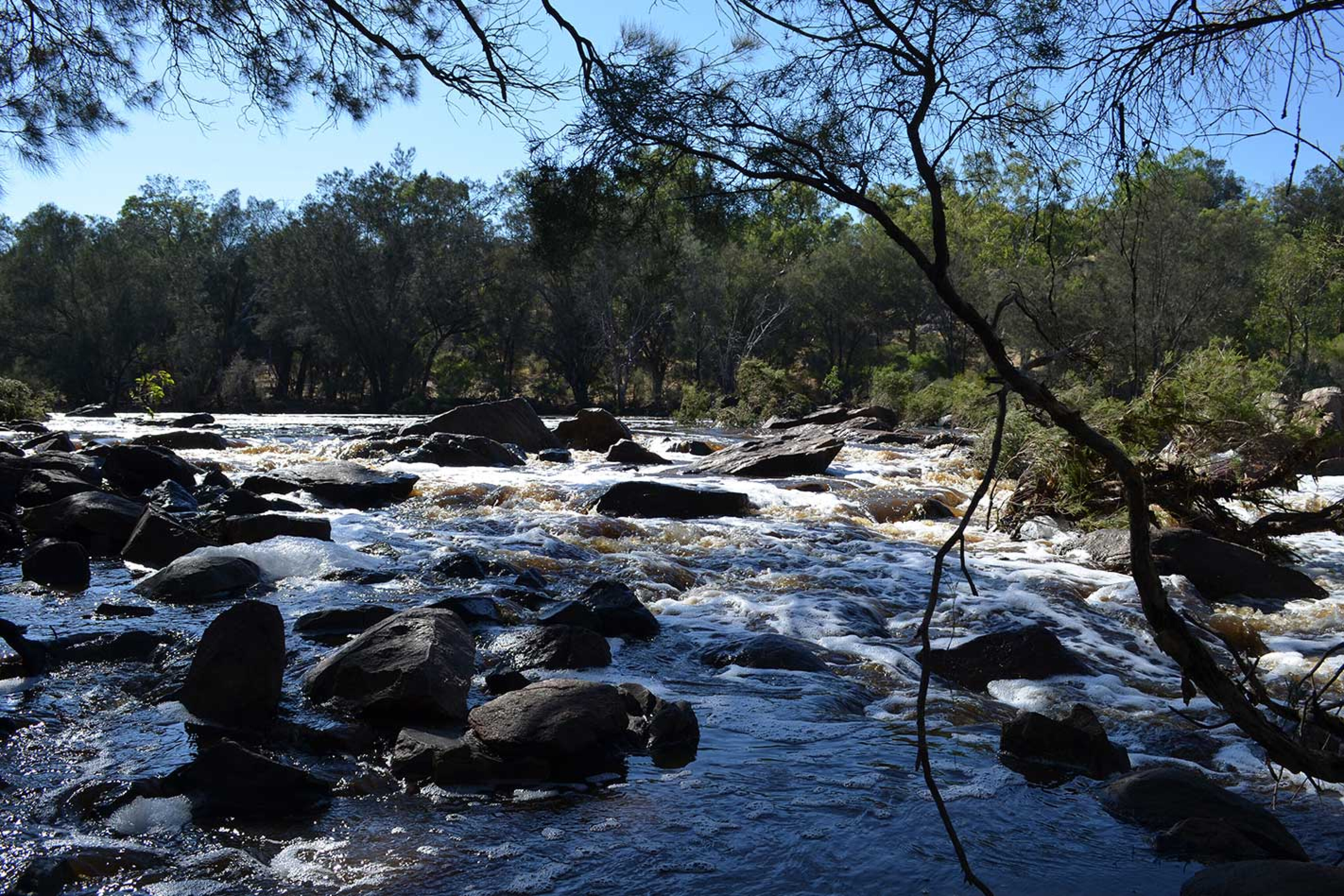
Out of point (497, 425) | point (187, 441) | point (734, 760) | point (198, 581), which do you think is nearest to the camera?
point (734, 760)

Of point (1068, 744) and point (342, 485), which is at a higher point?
point (342, 485)

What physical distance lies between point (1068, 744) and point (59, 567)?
7.00 metres

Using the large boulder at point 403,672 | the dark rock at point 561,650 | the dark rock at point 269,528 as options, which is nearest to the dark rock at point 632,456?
the dark rock at point 269,528

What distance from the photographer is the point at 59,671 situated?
5359 millimetres

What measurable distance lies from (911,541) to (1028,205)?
6.81m

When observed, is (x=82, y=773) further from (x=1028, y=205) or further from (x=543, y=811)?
(x=1028, y=205)

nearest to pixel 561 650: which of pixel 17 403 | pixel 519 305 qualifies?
pixel 17 403

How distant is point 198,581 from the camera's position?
723cm

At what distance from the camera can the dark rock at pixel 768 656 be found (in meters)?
6.03

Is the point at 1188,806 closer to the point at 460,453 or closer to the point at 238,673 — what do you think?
the point at 238,673

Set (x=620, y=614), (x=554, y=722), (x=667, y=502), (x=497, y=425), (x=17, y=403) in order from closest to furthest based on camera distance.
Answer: (x=554, y=722) → (x=620, y=614) → (x=667, y=502) → (x=497, y=425) → (x=17, y=403)

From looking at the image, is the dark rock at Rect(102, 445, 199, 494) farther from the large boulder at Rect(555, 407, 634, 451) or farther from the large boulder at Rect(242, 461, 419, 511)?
the large boulder at Rect(555, 407, 634, 451)

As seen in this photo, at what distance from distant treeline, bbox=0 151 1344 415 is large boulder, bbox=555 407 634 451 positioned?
328 cm

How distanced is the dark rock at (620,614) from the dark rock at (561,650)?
1.71 ft
